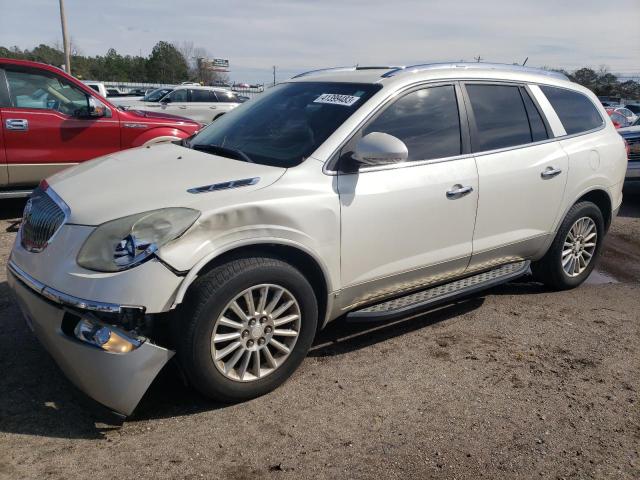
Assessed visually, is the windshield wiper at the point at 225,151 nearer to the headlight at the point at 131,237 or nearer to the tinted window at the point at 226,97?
the headlight at the point at 131,237

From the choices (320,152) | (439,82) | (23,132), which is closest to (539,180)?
(439,82)

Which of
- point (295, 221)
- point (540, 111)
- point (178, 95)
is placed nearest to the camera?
point (295, 221)

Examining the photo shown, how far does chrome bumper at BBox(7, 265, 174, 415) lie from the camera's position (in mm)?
2619

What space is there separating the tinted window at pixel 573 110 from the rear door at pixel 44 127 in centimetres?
529

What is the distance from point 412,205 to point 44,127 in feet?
16.6

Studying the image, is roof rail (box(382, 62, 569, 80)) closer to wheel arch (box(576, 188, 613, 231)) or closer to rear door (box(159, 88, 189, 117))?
wheel arch (box(576, 188, 613, 231))

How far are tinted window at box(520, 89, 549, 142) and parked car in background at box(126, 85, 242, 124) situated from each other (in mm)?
12531

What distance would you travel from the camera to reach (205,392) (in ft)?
9.67

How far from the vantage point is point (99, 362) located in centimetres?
261

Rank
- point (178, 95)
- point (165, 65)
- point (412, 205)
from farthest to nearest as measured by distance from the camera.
Answer: point (165, 65)
point (178, 95)
point (412, 205)

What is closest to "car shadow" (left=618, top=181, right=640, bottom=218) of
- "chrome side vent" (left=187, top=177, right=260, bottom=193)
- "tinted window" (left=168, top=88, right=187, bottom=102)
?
"chrome side vent" (left=187, top=177, right=260, bottom=193)

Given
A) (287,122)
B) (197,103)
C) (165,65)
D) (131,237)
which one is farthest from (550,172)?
(165,65)

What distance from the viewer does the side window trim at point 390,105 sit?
10.9 feet

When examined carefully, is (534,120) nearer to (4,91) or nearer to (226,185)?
(226,185)
